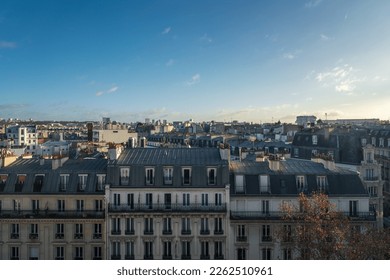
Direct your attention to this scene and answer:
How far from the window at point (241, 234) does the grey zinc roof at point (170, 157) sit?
215cm

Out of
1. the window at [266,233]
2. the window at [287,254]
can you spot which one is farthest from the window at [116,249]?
the window at [287,254]

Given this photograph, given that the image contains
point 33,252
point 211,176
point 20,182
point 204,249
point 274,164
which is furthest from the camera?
point 274,164

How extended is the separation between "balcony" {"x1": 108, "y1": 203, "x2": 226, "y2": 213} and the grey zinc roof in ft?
4.47

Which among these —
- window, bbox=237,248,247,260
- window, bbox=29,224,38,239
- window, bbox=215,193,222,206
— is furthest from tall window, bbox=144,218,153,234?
window, bbox=29,224,38,239

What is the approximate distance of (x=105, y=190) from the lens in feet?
42.2

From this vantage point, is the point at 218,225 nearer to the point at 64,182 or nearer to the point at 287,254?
the point at 287,254

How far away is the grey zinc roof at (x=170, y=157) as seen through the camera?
1341cm

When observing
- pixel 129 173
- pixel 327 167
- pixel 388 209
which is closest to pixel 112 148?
pixel 129 173

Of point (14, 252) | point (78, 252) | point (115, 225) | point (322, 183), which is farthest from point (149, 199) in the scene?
point (322, 183)

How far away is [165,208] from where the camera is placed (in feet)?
41.8

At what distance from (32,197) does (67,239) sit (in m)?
1.81

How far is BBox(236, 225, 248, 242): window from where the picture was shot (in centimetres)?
1266

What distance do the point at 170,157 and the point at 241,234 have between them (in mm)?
3515

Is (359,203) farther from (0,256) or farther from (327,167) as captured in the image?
(0,256)
